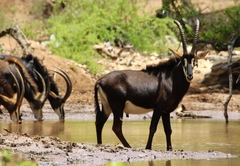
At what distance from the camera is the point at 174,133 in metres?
12.3

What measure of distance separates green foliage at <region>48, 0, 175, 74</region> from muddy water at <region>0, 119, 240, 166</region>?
22.5ft

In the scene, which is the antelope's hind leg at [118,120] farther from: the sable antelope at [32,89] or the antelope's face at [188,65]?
the sable antelope at [32,89]

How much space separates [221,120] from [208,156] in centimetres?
623

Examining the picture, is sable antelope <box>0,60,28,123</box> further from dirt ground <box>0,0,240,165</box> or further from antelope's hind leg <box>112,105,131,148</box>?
antelope's hind leg <box>112,105,131,148</box>

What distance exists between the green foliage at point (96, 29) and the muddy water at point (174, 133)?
6.86 m

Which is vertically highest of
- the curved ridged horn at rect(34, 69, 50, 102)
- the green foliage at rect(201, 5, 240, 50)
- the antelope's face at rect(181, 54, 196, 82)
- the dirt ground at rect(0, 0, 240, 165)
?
the green foliage at rect(201, 5, 240, 50)

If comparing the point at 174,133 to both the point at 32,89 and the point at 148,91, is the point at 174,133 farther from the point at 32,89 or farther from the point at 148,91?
the point at 32,89

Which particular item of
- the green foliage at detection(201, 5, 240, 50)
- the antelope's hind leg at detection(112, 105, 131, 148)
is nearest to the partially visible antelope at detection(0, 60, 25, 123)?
the antelope's hind leg at detection(112, 105, 131, 148)

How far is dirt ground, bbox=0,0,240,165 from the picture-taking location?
831 cm

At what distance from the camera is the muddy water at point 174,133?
395 inches

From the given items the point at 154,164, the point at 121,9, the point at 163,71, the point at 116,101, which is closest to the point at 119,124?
the point at 116,101

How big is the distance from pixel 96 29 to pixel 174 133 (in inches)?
414

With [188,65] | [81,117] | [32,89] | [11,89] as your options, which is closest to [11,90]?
[11,89]

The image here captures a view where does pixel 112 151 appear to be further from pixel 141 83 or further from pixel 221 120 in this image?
pixel 221 120
